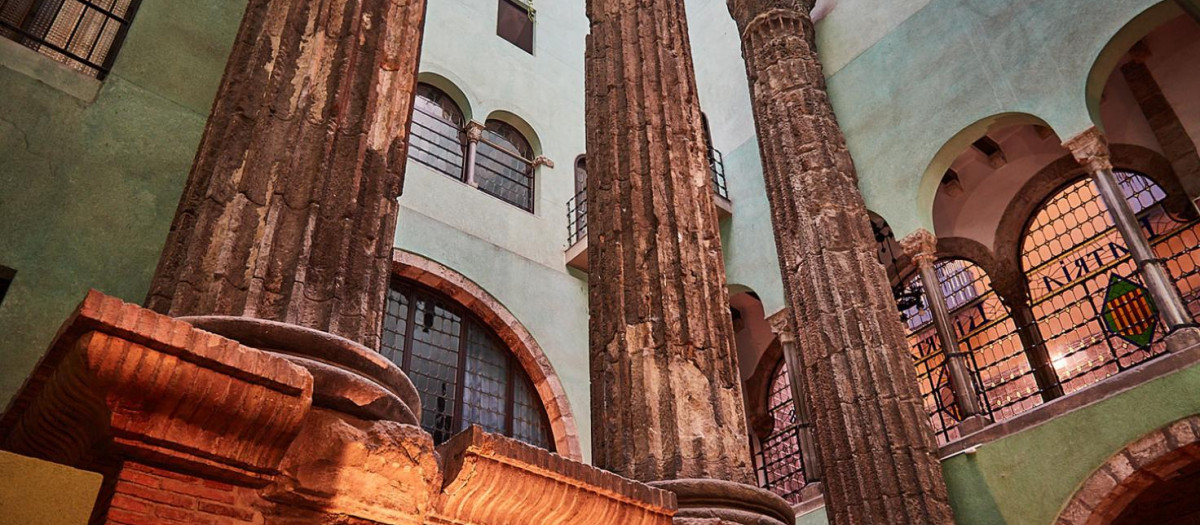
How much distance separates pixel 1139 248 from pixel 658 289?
6126 mm

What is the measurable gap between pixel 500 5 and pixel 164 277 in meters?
11.5

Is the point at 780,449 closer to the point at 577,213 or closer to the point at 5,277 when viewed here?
the point at 577,213

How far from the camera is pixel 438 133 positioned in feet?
38.1

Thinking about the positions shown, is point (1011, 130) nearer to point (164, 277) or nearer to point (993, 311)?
point (993, 311)

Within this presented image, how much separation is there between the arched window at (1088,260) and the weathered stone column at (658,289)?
6988 mm

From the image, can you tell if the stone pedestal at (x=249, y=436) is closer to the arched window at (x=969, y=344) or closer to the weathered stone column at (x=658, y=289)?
the weathered stone column at (x=658, y=289)

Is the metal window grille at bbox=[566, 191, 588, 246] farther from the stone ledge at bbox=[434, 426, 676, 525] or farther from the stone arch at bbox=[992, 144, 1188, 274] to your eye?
the stone ledge at bbox=[434, 426, 676, 525]

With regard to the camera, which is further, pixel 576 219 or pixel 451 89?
pixel 576 219

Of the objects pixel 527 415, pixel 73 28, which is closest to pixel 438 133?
pixel 527 415

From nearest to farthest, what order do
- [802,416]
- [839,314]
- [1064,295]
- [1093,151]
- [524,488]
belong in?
1. [524,488]
2. [839,314]
3. [1093,151]
4. [802,416]
5. [1064,295]

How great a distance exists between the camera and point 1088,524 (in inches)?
286

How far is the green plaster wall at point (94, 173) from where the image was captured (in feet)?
16.2

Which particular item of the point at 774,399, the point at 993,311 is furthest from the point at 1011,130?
the point at 774,399

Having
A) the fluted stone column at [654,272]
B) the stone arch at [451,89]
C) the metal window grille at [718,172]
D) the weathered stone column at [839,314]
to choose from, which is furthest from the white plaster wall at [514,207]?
the fluted stone column at [654,272]
